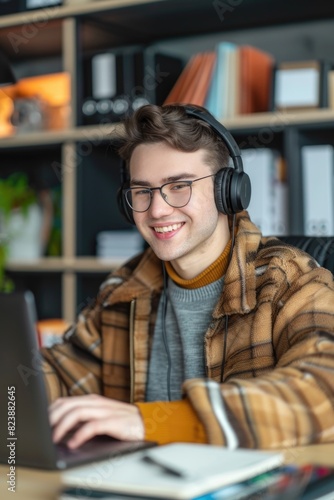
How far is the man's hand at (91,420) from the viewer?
1.16 metres

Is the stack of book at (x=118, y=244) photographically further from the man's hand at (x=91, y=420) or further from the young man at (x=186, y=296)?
the man's hand at (x=91, y=420)

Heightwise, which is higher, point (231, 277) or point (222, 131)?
point (222, 131)

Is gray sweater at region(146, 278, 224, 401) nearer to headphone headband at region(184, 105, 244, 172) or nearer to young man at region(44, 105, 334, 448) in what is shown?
young man at region(44, 105, 334, 448)

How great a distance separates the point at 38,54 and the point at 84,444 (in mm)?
2520

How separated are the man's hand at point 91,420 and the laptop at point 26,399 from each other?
0.02 m

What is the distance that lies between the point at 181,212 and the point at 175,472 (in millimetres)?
873

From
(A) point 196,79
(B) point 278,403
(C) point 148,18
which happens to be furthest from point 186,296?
(C) point 148,18

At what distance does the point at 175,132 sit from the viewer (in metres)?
1.71

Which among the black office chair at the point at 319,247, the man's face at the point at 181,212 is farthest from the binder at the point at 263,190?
the man's face at the point at 181,212

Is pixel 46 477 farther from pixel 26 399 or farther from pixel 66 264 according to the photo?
pixel 66 264

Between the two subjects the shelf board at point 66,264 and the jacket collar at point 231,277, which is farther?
the shelf board at point 66,264

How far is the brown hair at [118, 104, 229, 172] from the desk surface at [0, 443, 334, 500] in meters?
0.72

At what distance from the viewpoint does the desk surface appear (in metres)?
0.99

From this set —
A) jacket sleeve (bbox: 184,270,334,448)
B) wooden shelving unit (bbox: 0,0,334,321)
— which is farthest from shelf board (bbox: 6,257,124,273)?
jacket sleeve (bbox: 184,270,334,448)
